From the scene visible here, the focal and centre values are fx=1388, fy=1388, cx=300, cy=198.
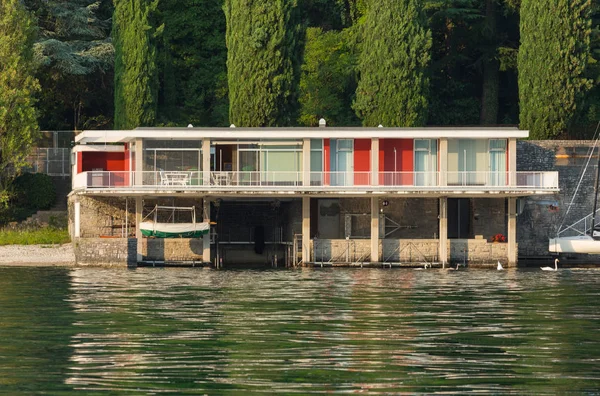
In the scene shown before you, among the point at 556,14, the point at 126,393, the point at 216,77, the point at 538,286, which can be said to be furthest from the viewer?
the point at 216,77

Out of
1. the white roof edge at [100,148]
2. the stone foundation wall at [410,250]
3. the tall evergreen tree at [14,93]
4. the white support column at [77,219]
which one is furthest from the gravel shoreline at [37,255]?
the stone foundation wall at [410,250]

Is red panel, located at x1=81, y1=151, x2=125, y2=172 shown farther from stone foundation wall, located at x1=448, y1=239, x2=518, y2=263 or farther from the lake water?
stone foundation wall, located at x1=448, y1=239, x2=518, y2=263

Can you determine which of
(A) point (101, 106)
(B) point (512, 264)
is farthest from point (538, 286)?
(A) point (101, 106)

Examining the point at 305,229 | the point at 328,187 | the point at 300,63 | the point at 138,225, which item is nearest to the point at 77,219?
the point at 138,225

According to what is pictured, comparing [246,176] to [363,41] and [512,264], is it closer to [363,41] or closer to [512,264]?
[512,264]

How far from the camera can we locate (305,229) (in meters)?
65.4

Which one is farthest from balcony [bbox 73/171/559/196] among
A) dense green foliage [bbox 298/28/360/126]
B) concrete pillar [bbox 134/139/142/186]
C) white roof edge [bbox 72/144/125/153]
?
dense green foliage [bbox 298/28/360/126]

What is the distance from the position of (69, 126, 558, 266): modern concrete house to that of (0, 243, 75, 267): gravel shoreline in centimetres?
132

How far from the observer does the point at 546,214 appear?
7056cm

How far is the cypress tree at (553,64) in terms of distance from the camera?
75.8 metres

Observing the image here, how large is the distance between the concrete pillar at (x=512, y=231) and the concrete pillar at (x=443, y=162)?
11.5 feet

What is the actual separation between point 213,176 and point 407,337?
30991 millimetres

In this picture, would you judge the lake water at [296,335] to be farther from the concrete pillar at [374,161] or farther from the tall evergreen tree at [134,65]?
the tall evergreen tree at [134,65]

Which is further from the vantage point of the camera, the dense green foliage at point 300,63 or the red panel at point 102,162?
the dense green foliage at point 300,63
